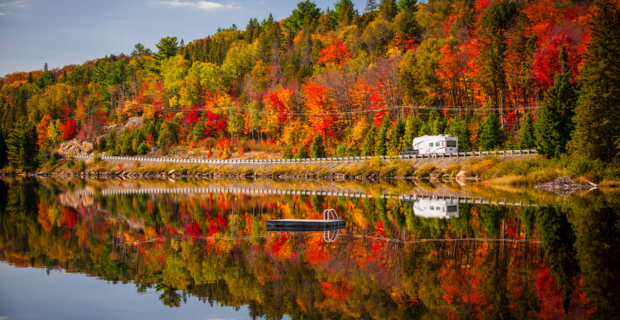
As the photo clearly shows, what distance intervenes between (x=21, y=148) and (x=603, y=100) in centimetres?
10202

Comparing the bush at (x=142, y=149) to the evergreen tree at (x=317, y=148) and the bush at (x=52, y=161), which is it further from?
the evergreen tree at (x=317, y=148)

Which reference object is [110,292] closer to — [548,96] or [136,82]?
[548,96]

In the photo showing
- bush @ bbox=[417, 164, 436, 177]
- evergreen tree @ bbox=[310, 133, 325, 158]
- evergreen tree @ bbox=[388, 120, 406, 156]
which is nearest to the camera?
bush @ bbox=[417, 164, 436, 177]

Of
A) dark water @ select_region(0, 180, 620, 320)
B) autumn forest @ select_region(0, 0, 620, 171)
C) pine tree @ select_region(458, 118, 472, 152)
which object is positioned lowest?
dark water @ select_region(0, 180, 620, 320)

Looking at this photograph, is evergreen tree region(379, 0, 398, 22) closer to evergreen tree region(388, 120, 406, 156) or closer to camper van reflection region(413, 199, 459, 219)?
evergreen tree region(388, 120, 406, 156)

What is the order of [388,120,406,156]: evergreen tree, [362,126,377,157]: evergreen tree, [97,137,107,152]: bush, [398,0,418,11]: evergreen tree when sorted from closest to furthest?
[388,120,406,156]: evergreen tree < [362,126,377,157]: evergreen tree < [97,137,107,152]: bush < [398,0,418,11]: evergreen tree

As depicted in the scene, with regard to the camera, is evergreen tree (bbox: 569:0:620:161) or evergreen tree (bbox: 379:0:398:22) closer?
evergreen tree (bbox: 569:0:620:161)

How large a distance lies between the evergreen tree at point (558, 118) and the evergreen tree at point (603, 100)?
13.7 feet

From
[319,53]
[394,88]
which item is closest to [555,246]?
[394,88]

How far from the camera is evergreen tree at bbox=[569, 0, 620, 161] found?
35.9 meters

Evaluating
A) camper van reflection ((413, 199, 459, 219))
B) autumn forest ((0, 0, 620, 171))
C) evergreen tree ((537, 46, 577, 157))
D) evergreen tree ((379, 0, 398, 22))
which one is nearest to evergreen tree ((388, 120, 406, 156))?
autumn forest ((0, 0, 620, 171))

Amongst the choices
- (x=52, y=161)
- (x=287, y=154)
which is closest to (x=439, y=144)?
(x=287, y=154)

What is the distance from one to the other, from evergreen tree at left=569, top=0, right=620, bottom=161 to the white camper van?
17.6m

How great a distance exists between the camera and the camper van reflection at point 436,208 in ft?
76.9
